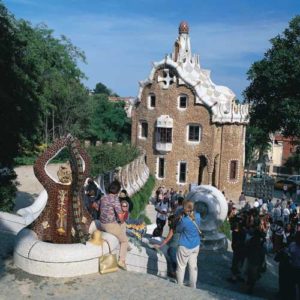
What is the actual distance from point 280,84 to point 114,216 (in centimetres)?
927

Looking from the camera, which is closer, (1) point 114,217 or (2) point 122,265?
(2) point 122,265

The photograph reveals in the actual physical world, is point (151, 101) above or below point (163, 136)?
above

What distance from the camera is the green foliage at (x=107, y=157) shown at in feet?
90.2

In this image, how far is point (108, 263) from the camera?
7758 millimetres

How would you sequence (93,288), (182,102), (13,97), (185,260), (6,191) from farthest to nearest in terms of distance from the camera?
(182,102), (6,191), (13,97), (185,260), (93,288)

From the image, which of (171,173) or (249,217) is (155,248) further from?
(171,173)

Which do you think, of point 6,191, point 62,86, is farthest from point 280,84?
point 62,86

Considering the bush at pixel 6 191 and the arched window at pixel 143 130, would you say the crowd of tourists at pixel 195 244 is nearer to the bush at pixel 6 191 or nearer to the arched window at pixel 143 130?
the bush at pixel 6 191

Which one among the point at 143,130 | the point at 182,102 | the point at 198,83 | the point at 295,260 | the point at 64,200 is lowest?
the point at 295,260

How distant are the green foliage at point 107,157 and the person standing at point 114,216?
18749 millimetres

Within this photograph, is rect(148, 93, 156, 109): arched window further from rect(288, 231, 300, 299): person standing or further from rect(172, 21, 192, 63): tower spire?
rect(288, 231, 300, 299): person standing

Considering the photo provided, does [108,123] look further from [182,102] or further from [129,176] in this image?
[129,176]

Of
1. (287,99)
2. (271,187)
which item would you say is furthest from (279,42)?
(271,187)

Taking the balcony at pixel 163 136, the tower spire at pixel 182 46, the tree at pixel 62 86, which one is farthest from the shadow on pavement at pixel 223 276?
the tree at pixel 62 86
